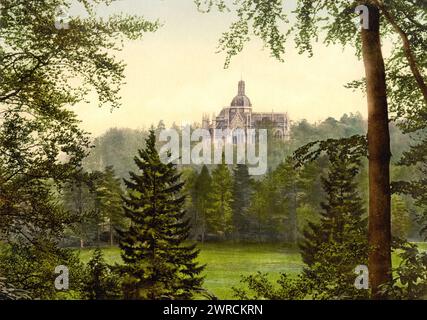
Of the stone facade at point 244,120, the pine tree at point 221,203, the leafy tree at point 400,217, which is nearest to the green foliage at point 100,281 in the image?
the pine tree at point 221,203

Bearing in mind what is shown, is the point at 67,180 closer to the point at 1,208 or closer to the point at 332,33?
the point at 1,208

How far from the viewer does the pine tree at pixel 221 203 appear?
805 centimetres

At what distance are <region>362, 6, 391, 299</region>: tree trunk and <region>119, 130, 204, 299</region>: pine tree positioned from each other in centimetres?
248

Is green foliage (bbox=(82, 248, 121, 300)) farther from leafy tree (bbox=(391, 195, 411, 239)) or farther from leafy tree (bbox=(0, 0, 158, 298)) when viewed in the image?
leafy tree (bbox=(391, 195, 411, 239))

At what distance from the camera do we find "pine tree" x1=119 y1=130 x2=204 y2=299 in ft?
25.7

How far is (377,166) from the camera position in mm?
7113

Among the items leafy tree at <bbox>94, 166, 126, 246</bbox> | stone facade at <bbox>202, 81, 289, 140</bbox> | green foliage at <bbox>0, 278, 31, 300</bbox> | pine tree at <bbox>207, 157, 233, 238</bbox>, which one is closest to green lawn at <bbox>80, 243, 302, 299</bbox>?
pine tree at <bbox>207, 157, 233, 238</bbox>

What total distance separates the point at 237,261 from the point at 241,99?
7.94ft

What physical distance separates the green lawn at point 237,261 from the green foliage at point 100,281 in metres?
0.14

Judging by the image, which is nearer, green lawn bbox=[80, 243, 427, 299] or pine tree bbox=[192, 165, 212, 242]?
green lawn bbox=[80, 243, 427, 299]

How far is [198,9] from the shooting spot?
8039 millimetres

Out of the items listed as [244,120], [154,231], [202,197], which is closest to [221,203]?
[202,197]

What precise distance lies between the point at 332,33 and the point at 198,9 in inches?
79.9
